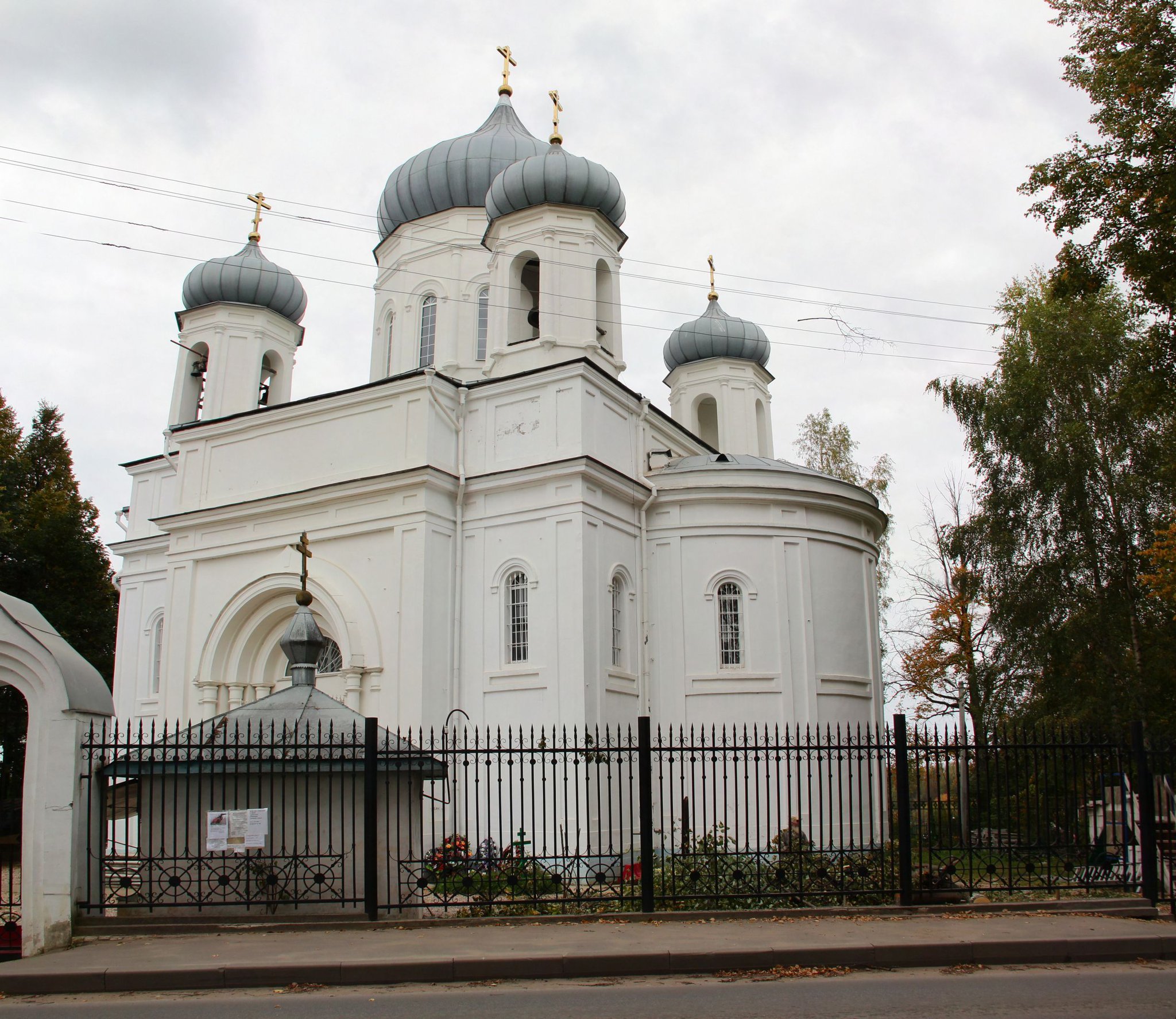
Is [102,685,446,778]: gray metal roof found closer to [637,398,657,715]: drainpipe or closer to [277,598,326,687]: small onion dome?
[277,598,326,687]: small onion dome

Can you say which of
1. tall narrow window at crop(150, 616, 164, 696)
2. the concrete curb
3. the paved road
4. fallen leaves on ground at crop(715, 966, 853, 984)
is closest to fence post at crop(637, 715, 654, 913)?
the concrete curb

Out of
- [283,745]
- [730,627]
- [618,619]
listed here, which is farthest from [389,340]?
[283,745]

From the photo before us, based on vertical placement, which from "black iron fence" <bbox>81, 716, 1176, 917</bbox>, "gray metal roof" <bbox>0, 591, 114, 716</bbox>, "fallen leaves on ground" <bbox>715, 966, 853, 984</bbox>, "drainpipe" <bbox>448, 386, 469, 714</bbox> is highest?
"drainpipe" <bbox>448, 386, 469, 714</bbox>

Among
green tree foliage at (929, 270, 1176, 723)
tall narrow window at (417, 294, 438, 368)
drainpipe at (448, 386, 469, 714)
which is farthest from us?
tall narrow window at (417, 294, 438, 368)

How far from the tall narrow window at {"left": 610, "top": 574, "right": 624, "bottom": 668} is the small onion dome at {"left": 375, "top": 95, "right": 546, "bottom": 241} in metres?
9.88

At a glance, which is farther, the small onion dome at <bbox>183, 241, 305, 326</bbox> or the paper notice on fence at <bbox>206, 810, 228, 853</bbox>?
the small onion dome at <bbox>183, 241, 305, 326</bbox>

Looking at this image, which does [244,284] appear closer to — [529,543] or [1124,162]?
[529,543]

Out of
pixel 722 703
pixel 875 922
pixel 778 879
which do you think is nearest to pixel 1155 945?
pixel 875 922

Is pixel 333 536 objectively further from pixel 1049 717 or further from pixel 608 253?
pixel 1049 717

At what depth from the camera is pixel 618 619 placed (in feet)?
57.1

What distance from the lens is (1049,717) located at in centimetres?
2081

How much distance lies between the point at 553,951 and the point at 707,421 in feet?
65.3

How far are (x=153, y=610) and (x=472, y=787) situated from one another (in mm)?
10748

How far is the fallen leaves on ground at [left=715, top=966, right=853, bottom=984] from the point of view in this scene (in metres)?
7.78
